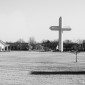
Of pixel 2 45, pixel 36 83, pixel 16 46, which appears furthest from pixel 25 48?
pixel 36 83

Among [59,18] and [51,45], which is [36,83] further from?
[51,45]

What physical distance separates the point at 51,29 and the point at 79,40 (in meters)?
62.6

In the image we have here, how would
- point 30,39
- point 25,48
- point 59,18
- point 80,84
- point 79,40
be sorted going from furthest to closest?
point 30,39, point 79,40, point 25,48, point 59,18, point 80,84

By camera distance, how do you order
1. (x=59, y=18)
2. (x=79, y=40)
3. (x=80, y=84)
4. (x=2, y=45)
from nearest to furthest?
1. (x=80, y=84)
2. (x=59, y=18)
3. (x=2, y=45)
4. (x=79, y=40)

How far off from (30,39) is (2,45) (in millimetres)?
58101

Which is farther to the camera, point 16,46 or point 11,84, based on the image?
point 16,46

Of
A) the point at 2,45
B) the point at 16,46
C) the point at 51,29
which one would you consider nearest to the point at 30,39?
the point at 16,46

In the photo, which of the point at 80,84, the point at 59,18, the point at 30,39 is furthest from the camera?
the point at 30,39

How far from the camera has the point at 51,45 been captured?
129 metres

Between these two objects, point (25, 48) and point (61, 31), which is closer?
point (61, 31)

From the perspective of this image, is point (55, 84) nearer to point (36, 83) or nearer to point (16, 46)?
point (36, 83)

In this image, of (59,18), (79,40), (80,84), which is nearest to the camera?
(80,84)

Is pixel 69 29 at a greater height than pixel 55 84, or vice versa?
pixel 69 29

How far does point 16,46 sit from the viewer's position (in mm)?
129375
